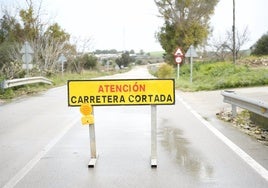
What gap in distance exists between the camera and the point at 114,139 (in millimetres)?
9227

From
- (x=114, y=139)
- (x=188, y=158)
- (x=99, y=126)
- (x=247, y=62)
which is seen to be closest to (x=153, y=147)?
(x=188, y=158)

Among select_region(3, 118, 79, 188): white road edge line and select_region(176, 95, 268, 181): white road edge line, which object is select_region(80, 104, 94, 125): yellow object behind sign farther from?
select_region(176, 95, 268, 181): white road edge line

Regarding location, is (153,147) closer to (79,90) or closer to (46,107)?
(79,90)

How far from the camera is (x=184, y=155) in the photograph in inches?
300

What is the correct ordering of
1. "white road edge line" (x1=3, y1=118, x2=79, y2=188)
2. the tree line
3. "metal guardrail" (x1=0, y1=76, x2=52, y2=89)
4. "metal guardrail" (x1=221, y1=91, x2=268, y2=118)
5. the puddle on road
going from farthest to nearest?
the tree line
"metal guardrail" (x1=0, y1=76, x2=52, y2=89)
"metal guardrail" (x1=221, y1=91, x2=268, y2=118)
the puddle on road
"white road edge line" (x1=3, y1=118, x2=79, y2=188)

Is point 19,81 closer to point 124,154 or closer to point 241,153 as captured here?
point 124,154

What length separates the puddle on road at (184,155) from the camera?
6.46 metres

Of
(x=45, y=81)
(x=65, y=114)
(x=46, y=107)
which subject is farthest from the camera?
(x=45, y=81)

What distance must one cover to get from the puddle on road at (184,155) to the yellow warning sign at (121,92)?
949 mm

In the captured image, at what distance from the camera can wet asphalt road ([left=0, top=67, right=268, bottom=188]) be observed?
6101mm

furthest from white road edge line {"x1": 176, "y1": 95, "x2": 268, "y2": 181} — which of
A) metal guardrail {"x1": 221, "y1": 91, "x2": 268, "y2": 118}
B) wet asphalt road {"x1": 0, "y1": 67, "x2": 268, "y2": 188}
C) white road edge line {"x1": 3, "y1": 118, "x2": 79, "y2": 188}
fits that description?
white road edge line {"x1": 3, "y1": 118, "x2": 79, "y2": 188}

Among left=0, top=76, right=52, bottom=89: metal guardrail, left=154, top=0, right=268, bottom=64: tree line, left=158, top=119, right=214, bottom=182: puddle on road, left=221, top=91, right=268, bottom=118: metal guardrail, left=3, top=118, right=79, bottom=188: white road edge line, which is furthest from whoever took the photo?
left=154, top=0, right=268, bottom=64: tree line

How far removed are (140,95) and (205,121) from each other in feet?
16.2

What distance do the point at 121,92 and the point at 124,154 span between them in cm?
113
